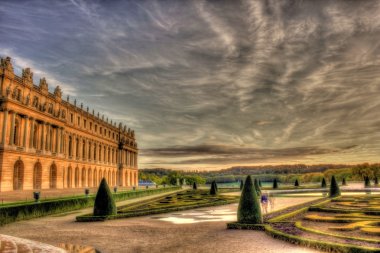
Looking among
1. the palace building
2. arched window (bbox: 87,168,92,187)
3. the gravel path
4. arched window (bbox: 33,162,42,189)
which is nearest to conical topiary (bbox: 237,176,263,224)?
the gravel path

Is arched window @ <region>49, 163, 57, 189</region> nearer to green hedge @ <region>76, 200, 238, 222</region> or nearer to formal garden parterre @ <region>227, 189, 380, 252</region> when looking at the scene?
green hedge @ <region>76, 200, 238, 222</region>

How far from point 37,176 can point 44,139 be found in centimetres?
643

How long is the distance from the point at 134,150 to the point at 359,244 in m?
102

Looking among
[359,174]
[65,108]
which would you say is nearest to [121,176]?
[65,108]

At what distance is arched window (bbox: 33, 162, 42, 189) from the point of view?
174 ft

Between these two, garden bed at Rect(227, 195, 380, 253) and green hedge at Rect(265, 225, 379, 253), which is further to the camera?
garden bed at Rect(227, 195, 380, 253)

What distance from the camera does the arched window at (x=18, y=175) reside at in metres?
48.2

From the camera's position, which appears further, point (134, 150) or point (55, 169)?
point (134, 150)

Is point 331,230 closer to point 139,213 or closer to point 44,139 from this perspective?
point 139,213

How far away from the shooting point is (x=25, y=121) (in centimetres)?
5094

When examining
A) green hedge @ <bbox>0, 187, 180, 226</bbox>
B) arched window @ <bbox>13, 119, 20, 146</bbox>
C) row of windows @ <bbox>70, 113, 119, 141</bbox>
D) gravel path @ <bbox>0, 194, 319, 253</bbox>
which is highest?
row of windows @ <bbox>70, 113, 119, 141</bbox>

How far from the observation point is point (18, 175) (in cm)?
4872

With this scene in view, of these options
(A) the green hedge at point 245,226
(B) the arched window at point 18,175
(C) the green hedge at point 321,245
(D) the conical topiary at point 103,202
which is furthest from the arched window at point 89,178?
(C) the green hedge at point 321,245

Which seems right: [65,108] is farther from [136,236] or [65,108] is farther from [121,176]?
[136,236]
